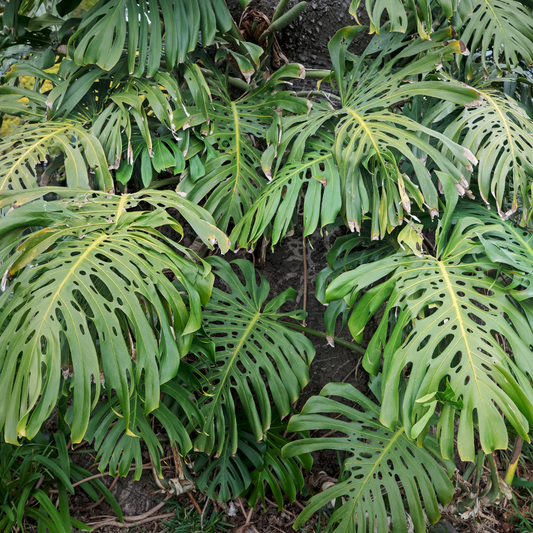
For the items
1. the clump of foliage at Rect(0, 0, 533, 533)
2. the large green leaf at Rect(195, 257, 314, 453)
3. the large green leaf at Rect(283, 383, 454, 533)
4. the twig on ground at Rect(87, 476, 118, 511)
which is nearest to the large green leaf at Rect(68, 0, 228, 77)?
the clump of foliage at Rect(0, 0, 533, 533)

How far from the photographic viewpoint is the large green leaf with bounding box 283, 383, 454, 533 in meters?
0.95

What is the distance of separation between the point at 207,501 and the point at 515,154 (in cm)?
128

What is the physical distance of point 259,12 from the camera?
1405 millimetres

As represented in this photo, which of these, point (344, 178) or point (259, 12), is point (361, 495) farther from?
point (259, 12)

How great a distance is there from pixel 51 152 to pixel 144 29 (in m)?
0.41

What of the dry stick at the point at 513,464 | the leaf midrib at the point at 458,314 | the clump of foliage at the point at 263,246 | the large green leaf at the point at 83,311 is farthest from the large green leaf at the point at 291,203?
the dry stick at the point at 513,464

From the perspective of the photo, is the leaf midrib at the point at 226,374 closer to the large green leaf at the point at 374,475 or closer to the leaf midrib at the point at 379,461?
the large green leaf at the point at 374,475

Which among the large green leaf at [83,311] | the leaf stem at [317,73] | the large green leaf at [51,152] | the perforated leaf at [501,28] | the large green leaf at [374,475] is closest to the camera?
the large green leaf at [83,311]


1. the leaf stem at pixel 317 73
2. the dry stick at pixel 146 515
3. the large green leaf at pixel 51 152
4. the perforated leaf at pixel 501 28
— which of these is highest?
the perforated leaf at pixel 501 28

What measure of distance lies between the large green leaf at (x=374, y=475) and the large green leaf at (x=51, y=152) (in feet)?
2.50

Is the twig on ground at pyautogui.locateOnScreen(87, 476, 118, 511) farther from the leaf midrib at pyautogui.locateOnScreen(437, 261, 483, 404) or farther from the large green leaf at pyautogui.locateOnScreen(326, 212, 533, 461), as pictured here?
A: the leaf midrib at pyautogui.locateOnScreen(437, 261, 483, 404)

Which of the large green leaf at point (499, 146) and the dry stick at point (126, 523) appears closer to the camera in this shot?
the large green leaf at point (499, 146)

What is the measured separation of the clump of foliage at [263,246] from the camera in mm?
755

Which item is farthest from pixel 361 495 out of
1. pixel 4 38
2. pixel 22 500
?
pixel 4 38
